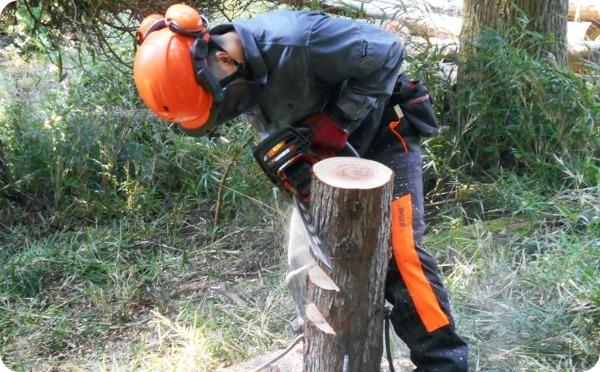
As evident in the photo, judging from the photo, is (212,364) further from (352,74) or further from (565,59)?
(565,59)

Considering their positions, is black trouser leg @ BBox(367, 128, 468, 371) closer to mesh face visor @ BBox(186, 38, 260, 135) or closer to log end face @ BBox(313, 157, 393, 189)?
log end face @ BBox(313, 157, 393, 189)

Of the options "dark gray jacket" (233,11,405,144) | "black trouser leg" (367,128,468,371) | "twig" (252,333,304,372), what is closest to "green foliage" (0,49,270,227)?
"twig" (252,333,304,372)

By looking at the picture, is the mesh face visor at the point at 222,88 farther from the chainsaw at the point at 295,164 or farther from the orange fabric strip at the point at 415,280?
the orange fabric strip at the point at 415,280

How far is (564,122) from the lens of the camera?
4.19 metres

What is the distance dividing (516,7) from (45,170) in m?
3.41

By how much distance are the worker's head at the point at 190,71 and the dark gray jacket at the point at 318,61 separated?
9 cm

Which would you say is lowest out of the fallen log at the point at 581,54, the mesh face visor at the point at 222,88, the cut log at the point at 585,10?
the fallen log at the point at 581,54

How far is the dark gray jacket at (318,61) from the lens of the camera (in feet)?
8.32

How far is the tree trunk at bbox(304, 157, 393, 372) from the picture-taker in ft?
7.52

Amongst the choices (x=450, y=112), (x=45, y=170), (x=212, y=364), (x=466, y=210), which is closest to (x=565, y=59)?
(x=450, y=112)

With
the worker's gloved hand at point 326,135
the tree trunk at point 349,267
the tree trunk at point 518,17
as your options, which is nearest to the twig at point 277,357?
the tree trunk at point 349,267

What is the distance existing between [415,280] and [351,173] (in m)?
0.48

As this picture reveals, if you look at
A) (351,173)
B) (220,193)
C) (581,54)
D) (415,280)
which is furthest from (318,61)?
(581,54)

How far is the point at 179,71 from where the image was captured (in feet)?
7.94
